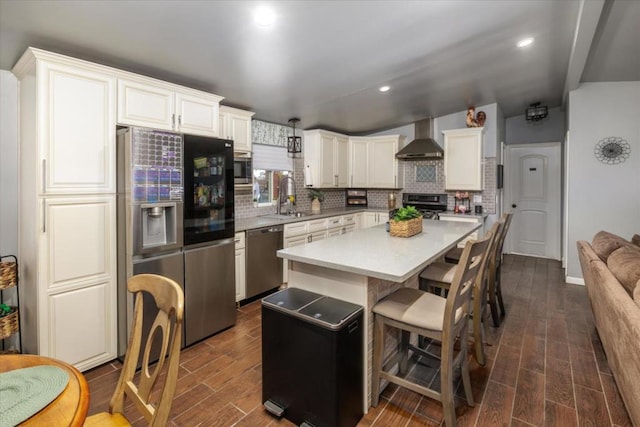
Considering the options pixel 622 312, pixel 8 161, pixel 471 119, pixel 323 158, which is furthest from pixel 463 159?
pixel 8 161

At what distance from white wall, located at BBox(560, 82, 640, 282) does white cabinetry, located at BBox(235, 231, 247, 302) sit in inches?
168

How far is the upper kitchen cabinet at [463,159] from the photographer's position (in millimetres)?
5086

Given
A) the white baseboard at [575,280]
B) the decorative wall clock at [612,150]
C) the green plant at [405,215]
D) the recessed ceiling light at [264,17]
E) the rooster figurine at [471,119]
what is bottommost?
the white baseboard at [575,280]

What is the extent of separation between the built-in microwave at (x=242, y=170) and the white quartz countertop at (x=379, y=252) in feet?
5.73

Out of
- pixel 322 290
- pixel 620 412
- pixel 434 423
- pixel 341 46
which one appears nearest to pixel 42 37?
pixel 341 46

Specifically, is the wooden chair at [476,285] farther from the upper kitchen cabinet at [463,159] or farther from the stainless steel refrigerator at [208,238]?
the upper kitchen cabinet at [463,159]

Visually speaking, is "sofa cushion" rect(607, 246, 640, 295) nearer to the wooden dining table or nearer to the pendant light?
the wooden dining table

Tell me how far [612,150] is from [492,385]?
12.1 feet

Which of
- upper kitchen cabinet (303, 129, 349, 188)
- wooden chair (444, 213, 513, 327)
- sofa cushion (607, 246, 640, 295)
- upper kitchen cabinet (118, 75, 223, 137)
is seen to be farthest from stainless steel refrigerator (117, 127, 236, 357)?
sofa cushion (607, 246, 640, 295)

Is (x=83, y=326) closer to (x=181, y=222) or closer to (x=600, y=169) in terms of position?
(x=181, y=222)

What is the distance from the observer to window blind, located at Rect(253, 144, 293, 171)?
14.9 ft

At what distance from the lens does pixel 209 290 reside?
2.80 metres

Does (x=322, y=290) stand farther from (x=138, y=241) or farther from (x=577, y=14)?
(x=577, y=14)

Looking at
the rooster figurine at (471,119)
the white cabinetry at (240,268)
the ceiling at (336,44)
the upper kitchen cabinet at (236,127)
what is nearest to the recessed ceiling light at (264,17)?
the ceiling at (336,44)
